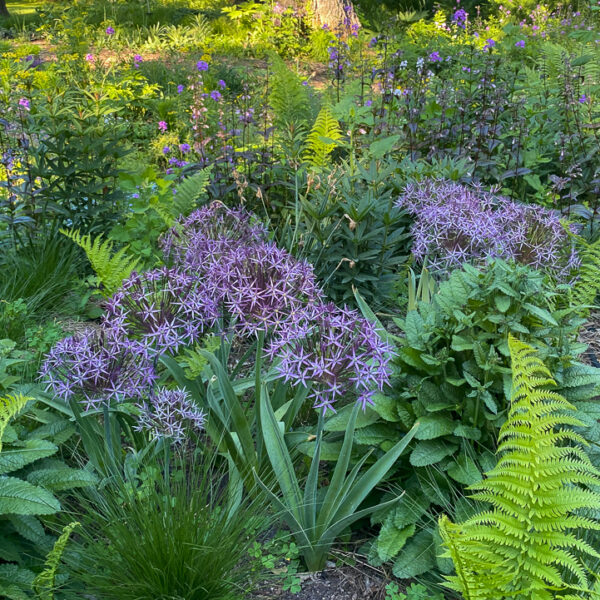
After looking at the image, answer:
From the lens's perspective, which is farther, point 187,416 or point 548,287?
point 548,287

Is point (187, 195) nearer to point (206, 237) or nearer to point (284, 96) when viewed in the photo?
point (206, 237)

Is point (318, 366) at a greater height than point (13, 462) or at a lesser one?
greater

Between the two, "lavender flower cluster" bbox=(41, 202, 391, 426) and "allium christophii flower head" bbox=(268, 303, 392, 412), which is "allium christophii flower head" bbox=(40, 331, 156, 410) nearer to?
"lavender flower cluster" bbox=(41, 202, 391, 426)

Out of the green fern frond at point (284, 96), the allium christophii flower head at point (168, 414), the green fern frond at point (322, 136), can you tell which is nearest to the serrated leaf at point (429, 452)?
the allium christophii flower head at point (168, 414)

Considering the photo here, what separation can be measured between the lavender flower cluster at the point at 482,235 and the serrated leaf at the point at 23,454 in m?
2.00

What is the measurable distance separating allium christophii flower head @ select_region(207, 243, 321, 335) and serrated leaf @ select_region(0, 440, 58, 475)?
823 millimetres

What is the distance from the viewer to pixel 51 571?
1872mm

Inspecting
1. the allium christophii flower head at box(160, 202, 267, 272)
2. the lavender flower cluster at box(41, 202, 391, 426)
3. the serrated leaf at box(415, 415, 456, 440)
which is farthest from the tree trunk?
the serrated leaf at box(415, 415, 456, 440)

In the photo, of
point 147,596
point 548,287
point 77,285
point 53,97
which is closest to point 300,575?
point 147,596

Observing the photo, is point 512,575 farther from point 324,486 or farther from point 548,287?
point 548,287

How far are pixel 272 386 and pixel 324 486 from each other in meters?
0.60

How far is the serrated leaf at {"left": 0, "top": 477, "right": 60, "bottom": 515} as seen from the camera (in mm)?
1988

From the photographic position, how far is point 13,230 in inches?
164

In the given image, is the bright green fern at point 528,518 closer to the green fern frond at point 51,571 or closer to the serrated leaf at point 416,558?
the serrated leaf at point 416,558
